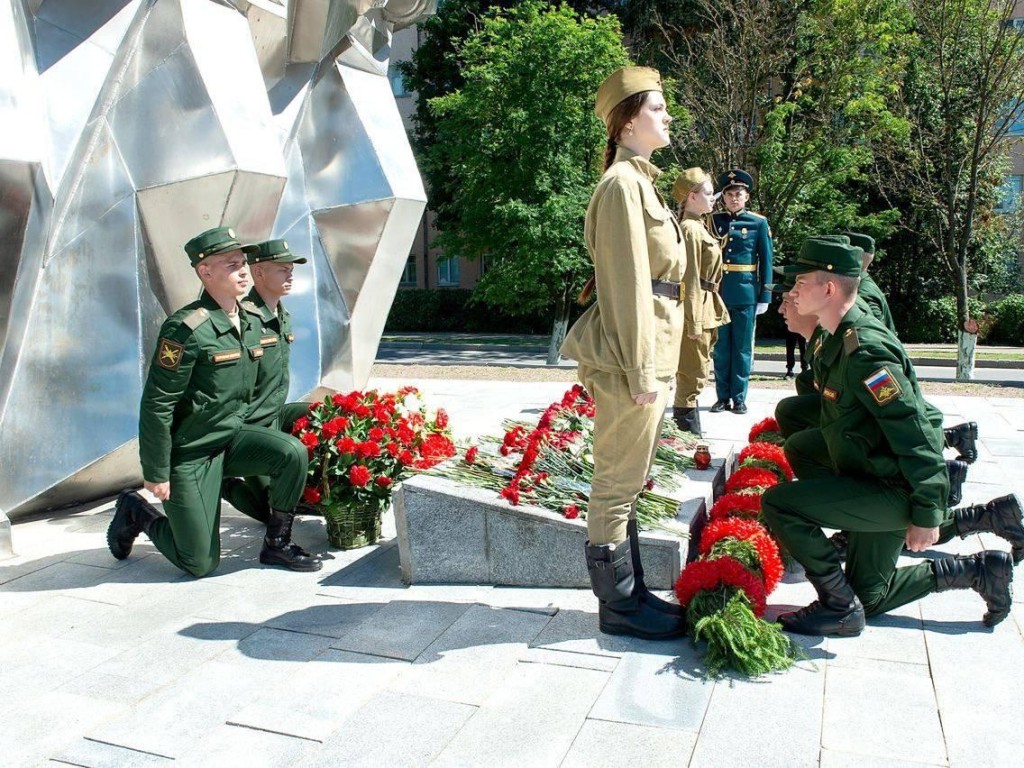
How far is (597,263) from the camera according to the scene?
11.9 ft

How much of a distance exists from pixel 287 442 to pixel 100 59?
262cm

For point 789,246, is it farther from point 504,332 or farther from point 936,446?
point 936,446

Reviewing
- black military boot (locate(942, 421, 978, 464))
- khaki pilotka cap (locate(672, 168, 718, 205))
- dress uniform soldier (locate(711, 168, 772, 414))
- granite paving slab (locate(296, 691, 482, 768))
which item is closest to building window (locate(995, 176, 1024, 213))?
dress uniform soldier (locate(711, 168, 772, 414))

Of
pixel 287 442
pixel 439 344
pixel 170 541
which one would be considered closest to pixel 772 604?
pixel 287 442

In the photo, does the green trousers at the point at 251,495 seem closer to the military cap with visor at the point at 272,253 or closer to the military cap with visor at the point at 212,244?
the military cap with visor at the point at 272,253


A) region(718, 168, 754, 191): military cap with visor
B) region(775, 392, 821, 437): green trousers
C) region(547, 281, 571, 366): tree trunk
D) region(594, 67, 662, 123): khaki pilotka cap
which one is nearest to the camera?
region(594, 67, 662, 123): khaki pilotka cap

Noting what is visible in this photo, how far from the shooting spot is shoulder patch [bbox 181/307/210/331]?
15.2ft

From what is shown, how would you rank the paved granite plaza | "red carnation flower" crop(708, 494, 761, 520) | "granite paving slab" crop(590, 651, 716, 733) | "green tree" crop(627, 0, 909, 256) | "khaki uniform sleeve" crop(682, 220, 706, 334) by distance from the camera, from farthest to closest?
1. "green tree" crop(627, 0, 909, 256)
2. "khaki uniform sleeve" crop(682, 220, 706, 334)
3. "red carnation flower" crop(708, 494, 761, 520)
4. "granite paving slab" crop(590, 651, 716, 733)
5. the paved granite plaza

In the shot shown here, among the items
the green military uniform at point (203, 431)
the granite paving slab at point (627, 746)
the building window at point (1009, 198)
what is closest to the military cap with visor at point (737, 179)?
the green military uniform at point (203, 431)

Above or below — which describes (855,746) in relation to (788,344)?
below

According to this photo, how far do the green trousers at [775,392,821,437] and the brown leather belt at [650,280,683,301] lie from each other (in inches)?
62.9

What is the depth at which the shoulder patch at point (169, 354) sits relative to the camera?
4.54m

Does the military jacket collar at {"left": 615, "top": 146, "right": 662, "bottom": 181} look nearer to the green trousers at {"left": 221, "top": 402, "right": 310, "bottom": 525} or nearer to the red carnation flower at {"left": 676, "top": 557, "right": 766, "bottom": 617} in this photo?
the red carnation flower at {"left": 676, "top": 557, "right": 766, "bottom": 617}

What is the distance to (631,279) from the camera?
11.4ft
